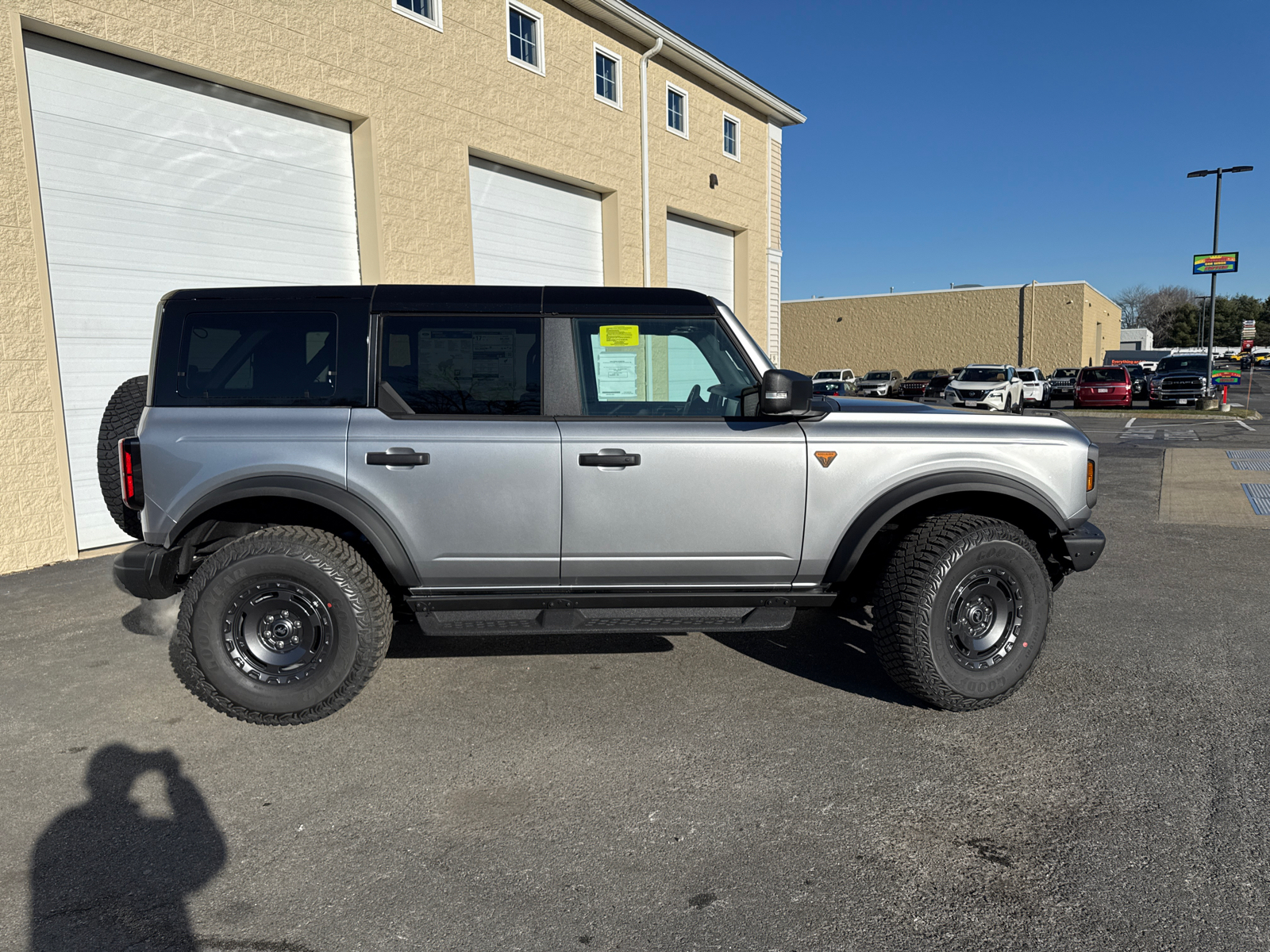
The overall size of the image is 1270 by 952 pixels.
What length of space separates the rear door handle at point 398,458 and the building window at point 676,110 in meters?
12.6

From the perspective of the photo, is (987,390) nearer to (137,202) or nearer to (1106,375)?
(1106,375)

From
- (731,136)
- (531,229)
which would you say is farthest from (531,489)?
(731,136)

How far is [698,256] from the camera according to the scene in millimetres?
16234

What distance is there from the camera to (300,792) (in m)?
3.22

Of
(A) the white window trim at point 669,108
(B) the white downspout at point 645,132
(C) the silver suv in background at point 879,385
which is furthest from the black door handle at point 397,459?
(C) the silver suv in background at point 879,385

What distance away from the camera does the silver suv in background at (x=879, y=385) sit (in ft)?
127

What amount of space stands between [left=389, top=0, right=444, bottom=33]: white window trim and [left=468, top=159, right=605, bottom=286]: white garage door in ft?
5.42

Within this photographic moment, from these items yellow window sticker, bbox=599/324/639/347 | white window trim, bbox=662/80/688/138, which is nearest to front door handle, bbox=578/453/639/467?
yellow window sticker, bbox=599/324/639/347

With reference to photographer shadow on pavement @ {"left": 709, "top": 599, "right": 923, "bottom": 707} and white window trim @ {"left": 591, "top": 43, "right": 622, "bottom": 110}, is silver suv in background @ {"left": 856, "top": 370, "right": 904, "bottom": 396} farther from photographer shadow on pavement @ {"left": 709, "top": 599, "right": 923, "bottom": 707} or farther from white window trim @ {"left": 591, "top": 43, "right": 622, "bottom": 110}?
photographer shadow on pavement @ {"left": 709, "top": 599, "right": 923, "bottom": 707}

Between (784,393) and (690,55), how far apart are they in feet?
43.3

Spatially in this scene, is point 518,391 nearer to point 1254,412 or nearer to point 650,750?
point 650,750

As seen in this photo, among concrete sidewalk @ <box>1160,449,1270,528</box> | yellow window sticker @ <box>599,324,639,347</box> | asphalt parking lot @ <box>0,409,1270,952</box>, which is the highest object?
yellow window sticker @ <box>599,324,639,347</box>

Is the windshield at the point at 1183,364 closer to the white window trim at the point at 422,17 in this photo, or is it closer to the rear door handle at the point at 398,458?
the white window trim at the point at 422,17

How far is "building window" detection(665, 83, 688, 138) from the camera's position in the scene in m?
14.8
